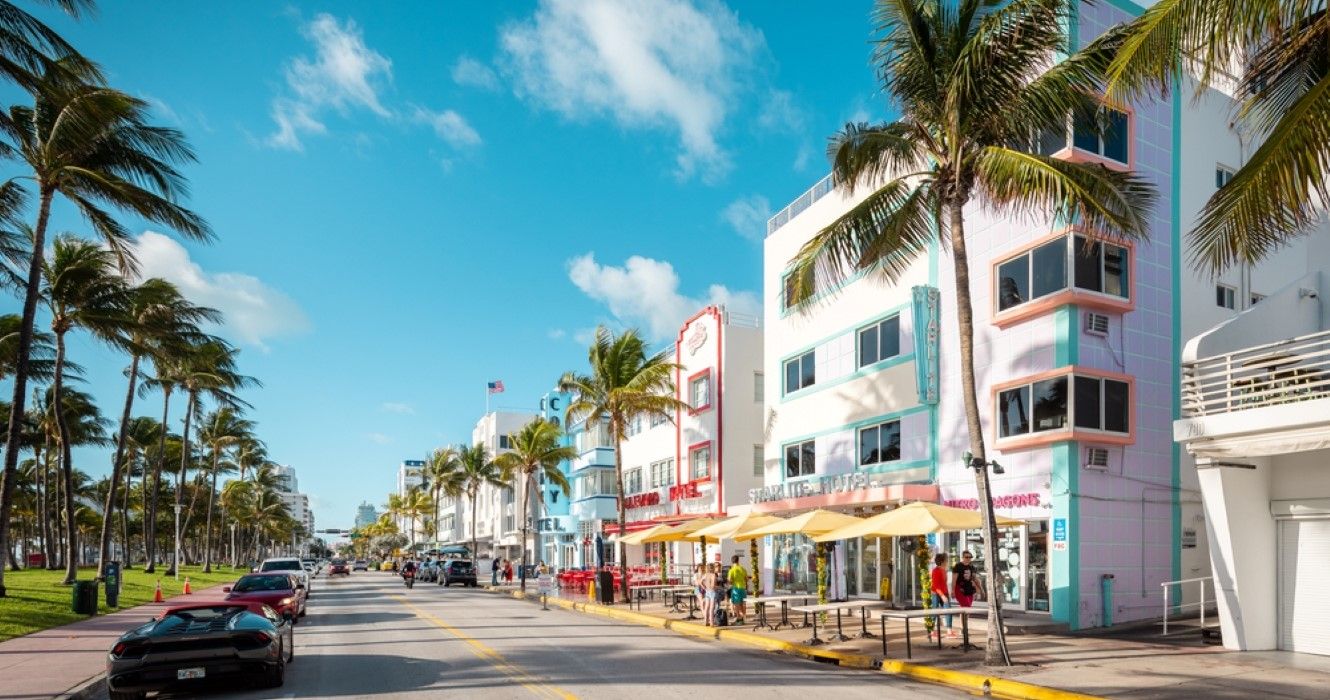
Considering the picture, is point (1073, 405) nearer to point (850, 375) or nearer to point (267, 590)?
point (850, 375)

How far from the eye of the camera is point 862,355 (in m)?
28.8

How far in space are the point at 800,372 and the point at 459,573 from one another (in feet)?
94.0

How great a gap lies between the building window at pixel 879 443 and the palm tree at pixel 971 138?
387 inches

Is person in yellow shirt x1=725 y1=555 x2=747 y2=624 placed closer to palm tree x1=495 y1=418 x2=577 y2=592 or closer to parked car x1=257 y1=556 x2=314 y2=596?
parked car x1=257 y1=556 x2=314 y2=596

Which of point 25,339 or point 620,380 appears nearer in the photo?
point 25,339

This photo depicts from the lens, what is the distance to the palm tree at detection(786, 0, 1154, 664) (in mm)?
15141

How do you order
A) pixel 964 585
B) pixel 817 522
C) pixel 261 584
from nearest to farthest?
pixel 964 585 → pixel 817 522 → pixel 261 584

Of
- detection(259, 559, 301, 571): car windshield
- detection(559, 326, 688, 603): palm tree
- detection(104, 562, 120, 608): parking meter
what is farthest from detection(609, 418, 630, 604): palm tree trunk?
detection(104, 562, 120, 608): parking meter

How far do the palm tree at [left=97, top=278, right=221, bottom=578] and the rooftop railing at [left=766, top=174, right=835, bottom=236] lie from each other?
20.7 metres

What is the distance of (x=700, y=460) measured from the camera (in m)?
41.5

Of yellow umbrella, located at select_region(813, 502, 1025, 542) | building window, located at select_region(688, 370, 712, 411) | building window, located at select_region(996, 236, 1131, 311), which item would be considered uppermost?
building window, located at select_region(996, 236, 1131, 311)

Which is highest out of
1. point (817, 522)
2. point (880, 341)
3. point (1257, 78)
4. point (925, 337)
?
point (1257, 78)

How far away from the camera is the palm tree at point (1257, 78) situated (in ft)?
27.7

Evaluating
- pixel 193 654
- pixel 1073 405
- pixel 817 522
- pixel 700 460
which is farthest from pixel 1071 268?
pixel 700 460
